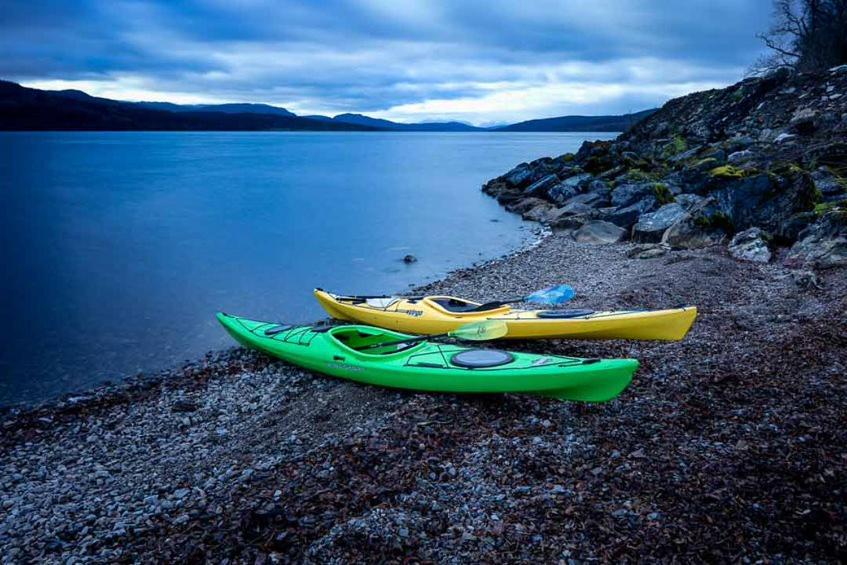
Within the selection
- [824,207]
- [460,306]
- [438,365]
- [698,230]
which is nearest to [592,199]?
[698,230]

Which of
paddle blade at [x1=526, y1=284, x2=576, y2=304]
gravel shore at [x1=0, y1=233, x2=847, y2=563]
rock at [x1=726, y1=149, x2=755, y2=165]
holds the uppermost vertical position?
rock at [x1=726, y1=149, x2=755, y2=165]

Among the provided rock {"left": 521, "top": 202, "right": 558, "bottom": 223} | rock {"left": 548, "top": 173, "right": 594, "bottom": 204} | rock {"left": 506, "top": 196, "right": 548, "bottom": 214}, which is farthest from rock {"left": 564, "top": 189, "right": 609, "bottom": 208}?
rock {"left": 506, "top": 196, "right": 548, "bottom": 214}

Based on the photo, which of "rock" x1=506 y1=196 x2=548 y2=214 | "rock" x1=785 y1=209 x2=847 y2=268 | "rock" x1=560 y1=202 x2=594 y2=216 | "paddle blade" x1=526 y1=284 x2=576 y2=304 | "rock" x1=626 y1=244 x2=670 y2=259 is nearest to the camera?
"paddle blade" x1=526 y1=284 x2=576 y2=304

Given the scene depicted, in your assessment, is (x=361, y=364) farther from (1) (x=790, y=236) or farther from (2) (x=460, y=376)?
(1) (x=790, y=236)

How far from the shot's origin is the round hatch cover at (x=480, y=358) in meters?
5.77

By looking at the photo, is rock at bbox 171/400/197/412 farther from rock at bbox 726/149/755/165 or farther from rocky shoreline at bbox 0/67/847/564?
rock at bbox 726/149/755/165

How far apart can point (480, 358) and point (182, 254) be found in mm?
13822

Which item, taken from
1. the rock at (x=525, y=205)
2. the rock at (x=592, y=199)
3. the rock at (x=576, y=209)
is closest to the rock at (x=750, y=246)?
the rock at (x=576, y=209)

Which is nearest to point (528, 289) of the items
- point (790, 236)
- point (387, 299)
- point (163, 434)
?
point (387, 299)

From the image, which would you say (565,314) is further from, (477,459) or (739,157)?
(739,157)

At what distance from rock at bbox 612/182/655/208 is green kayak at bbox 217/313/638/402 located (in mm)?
13184

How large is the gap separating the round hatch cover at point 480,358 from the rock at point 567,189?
17.8m

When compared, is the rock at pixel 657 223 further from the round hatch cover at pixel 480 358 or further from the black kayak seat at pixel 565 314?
the round hatch cover at pixel 480 358

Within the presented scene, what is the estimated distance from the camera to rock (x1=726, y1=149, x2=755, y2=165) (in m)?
17.5
